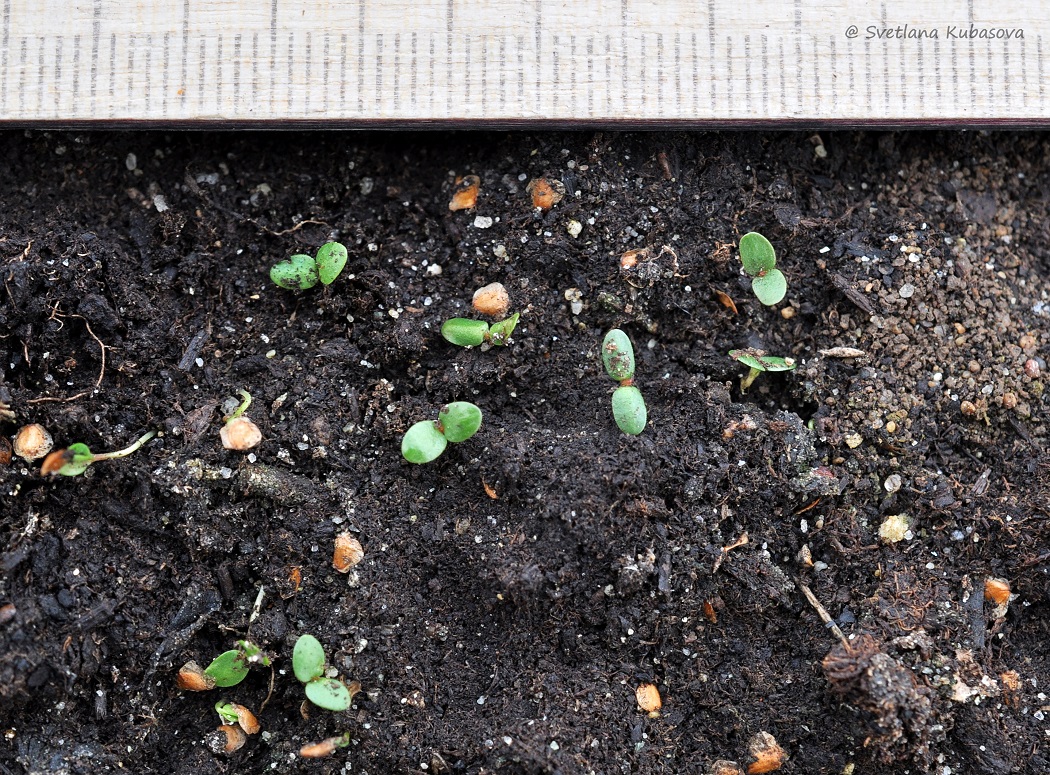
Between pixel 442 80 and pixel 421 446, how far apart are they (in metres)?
0.91

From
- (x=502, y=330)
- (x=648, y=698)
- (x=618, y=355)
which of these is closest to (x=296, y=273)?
(x=502, y=330)

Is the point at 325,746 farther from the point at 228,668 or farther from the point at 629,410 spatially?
the point at 629,410

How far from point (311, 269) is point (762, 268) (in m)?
1.10

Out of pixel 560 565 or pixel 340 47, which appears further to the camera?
pixel 340 47

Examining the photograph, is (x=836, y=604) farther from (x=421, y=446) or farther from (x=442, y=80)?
(x=442, y=80)

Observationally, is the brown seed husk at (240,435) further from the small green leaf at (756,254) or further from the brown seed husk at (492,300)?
the small green leaf at (756,254)

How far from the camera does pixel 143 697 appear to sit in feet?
6.26

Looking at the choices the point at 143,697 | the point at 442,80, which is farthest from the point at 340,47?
the point at 143,697

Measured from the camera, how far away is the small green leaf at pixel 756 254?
2086mm

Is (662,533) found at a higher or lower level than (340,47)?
lower

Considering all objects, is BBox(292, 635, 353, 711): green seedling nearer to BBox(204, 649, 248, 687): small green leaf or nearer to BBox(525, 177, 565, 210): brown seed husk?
BBox(204, 649, 248, 687): small green leaf

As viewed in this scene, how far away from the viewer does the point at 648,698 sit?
1.95 m

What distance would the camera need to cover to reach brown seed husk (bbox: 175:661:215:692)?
6.27 ft

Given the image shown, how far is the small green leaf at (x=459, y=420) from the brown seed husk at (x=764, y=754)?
940 mm
